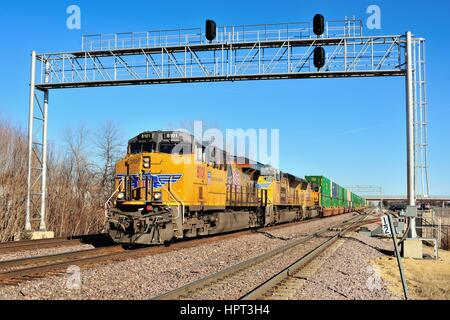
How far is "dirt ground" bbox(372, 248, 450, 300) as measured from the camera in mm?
9930

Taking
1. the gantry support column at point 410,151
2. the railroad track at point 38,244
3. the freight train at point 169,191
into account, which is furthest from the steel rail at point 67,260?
the gantry support column at point 410,151

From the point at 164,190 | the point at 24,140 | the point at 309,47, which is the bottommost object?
the point at 164,190

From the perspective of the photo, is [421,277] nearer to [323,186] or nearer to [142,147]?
[142,147]

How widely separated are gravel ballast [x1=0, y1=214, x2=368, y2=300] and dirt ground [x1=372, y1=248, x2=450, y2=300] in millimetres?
2991

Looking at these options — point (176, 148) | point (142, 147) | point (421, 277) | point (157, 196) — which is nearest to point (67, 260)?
point (157, 196)

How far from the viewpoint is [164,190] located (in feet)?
50.3

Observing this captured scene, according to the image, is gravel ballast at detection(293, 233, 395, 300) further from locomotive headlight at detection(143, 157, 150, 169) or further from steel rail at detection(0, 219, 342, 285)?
locomotive headlight at detection(143, 157, 150, 169)

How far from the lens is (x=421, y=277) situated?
40.8ft

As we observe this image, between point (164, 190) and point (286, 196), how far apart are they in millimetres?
19272

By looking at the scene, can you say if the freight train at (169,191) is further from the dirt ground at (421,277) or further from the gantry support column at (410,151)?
the gantry support column at (410,151)

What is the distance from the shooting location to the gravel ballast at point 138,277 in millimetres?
8406
